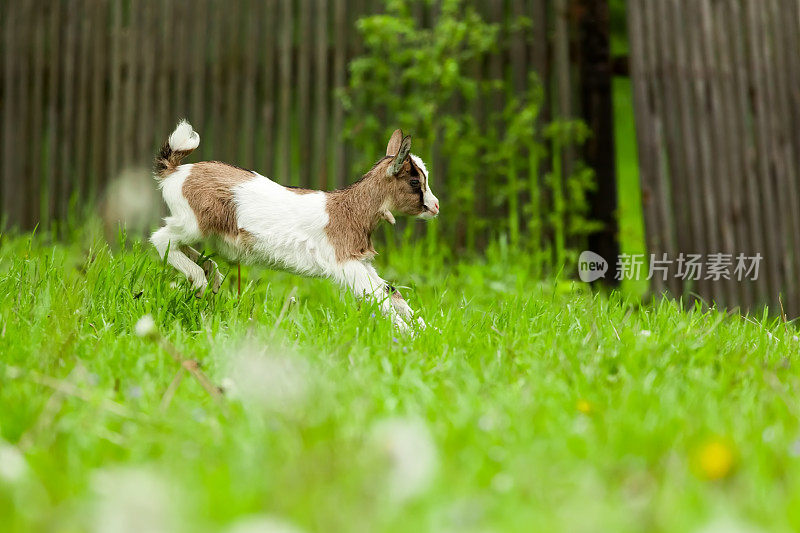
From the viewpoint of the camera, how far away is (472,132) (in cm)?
582

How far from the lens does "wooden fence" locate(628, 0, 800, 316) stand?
5039 mm

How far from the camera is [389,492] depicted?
1260mm

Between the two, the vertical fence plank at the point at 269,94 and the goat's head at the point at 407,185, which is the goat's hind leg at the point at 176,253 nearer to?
the goat's head at the point at 407,185

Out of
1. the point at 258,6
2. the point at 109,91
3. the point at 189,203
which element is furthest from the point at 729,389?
the point at 109,91

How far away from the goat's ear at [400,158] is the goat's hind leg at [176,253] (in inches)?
30.5

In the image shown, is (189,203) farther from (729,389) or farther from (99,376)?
(729,389)

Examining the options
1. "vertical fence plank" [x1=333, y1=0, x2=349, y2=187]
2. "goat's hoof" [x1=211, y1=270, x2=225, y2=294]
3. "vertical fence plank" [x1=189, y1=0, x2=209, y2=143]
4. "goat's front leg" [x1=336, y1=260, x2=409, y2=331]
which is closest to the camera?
"goat's front leg" [x1=336, y1=260, x2=409, y2=331]

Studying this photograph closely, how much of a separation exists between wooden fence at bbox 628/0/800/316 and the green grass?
6.38ft

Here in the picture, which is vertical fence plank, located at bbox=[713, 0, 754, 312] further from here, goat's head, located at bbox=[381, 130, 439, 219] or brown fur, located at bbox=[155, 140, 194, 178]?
brown fur, located at bbox=[155, 140, 194, 178]

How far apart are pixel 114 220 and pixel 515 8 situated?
10.8 feet

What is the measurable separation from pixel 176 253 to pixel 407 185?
864 mm

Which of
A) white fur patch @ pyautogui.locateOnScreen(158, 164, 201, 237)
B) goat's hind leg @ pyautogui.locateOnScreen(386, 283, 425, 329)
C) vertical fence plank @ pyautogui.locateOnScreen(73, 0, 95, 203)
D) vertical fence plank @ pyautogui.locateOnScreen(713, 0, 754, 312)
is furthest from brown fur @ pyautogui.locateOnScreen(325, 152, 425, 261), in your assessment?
vertical fence plank @ pyautogui.locateOnScreen(73, 0, 95, 203)

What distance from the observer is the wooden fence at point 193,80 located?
598 cm

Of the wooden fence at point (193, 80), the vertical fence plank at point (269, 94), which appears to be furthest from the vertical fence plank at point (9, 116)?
the vertical fence plank at point (269, 94)
